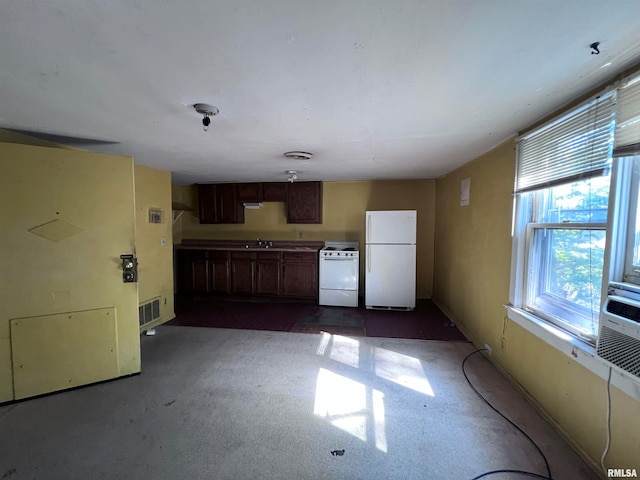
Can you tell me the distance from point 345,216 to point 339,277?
117 cm

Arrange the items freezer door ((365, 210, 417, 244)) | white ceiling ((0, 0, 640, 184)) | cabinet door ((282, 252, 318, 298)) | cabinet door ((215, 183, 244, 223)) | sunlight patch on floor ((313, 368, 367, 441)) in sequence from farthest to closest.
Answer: cabinet door ((215, 183, 244, 223)), cabinet door ((282, 252, 318, 298)), freezer door ((365, 210, 417, 244)), sunlight patch on floor ((313, 368, 367, 441)), white ceiling ((0, 0, 640, 184))

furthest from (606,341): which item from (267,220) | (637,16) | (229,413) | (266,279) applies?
(267,220)

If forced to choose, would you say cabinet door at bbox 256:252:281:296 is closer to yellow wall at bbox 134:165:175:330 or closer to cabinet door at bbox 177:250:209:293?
cabinet door at bbox 177:250:209:293

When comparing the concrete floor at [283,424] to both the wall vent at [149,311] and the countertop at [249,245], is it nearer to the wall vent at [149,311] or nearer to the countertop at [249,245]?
the wall vent at [149,311]

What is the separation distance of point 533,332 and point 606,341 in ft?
1.98

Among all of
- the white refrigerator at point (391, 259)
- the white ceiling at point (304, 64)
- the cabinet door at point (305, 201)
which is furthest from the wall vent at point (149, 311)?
the white refrigerator at point (391, 259)

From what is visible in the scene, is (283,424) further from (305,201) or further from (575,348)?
(305,201)

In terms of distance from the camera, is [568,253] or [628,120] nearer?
[628,120]

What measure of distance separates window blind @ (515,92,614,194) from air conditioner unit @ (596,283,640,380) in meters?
0.63

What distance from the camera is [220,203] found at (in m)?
4.80

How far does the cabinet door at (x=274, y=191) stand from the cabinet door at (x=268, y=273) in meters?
1.00

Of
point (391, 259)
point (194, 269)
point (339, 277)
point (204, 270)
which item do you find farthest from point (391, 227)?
point (194, 269)

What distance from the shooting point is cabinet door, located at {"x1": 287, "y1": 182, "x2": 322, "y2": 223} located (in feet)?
15.0

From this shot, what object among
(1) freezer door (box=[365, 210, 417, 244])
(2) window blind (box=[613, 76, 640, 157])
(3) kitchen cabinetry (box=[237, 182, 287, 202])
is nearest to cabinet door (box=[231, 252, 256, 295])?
(3) kitchen cabinetry (box=[237, 182, 287, 202])
